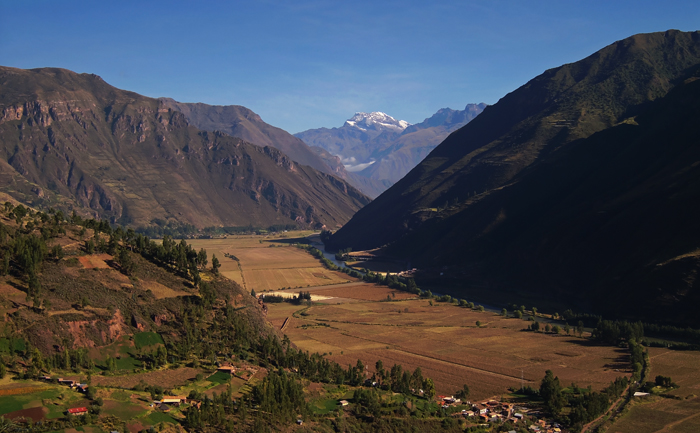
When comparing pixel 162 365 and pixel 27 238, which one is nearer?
pixel 162 365

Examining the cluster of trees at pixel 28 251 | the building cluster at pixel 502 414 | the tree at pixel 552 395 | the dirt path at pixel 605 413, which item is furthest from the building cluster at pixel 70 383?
the dirt path at pixel 605 413

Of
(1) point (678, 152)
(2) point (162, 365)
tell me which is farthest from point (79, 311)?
(1) point (678, 152)

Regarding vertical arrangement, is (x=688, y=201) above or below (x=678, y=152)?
below

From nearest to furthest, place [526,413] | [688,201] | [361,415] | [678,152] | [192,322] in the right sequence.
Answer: [361,415] < [526,413] < [192,322] < [688,201] < [678,152]

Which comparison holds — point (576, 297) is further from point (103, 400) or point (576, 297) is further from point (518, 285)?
point (103, 400)

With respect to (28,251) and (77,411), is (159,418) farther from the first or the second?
(28,251)

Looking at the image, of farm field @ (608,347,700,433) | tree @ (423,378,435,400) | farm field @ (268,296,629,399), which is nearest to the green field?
tree @ (423,378,435,400)

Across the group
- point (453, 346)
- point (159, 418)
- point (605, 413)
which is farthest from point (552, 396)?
point (159, 418)
